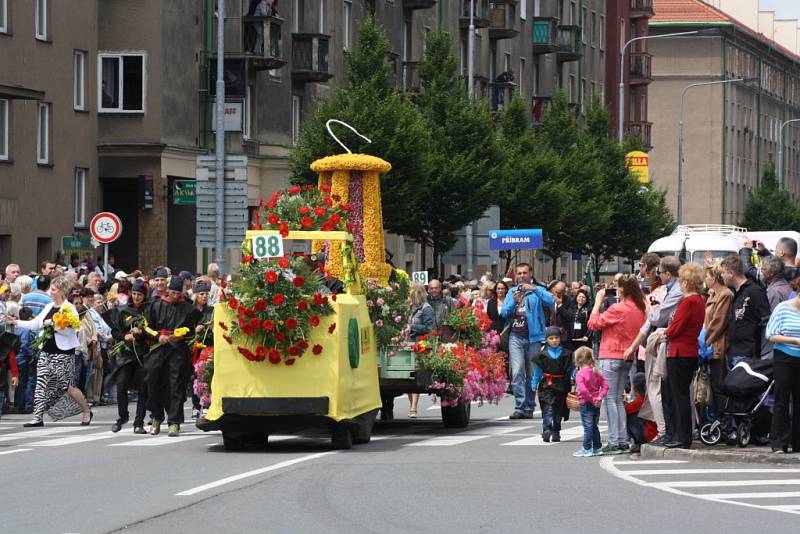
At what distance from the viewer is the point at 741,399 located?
680 inches

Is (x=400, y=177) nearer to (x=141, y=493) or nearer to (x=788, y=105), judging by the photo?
(x=141, y=493)

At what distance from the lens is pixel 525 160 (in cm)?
5575

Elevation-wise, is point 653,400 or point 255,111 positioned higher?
point 255,111

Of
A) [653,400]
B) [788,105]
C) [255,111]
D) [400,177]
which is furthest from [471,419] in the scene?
[788,105]

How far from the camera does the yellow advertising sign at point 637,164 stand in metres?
68.9

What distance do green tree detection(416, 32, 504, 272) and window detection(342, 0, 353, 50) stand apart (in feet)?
19.0

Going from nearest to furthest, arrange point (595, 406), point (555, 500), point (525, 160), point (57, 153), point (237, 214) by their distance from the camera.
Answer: point (555, 500) < point (595, 406) < point (237, 214) < point (57, 153) < point (525, 160)

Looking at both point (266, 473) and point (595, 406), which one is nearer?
point (266, 473)

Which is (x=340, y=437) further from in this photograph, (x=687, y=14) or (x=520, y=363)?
(x=687, y=14)

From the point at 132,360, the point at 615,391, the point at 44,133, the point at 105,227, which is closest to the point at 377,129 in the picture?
the point at 44,133

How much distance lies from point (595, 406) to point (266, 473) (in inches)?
140

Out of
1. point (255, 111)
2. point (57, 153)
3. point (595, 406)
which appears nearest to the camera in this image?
point (595, 406)

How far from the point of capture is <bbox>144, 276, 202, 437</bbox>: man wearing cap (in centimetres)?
2064

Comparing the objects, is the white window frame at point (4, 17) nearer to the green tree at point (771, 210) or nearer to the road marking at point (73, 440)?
A: the road marking at point (73, 440)
